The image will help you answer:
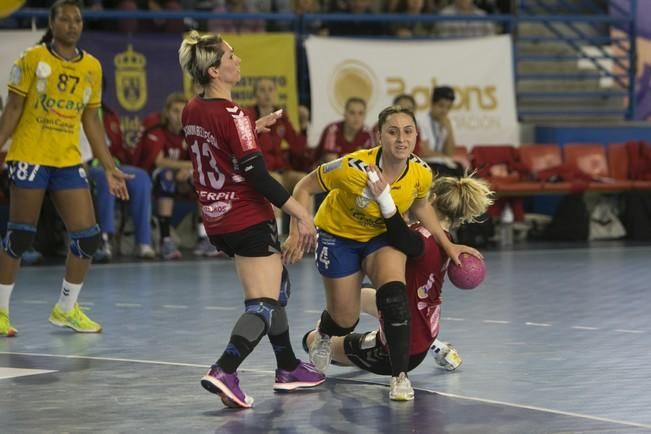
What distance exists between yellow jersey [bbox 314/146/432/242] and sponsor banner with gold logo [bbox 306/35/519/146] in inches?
324

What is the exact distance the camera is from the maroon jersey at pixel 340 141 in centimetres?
1420

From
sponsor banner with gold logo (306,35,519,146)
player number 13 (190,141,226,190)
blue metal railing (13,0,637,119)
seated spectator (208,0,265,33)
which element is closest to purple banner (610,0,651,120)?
blue metal railing (13,0,637,119)

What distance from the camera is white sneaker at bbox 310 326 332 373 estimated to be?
7344 millimetres

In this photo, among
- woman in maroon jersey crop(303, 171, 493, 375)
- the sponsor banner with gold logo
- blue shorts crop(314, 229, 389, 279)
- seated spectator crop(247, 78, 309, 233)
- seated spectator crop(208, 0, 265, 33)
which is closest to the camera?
woman in maroon jersey crop(303, 171, 493, 375)

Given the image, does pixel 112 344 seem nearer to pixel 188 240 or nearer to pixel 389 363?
pixel 389 363

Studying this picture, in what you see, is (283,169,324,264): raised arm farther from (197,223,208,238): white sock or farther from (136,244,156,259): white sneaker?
(197,223,208,238): white sock

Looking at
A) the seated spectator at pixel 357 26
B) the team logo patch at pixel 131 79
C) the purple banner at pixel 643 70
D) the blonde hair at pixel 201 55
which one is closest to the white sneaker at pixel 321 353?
the blonde hair at pixel 201 55

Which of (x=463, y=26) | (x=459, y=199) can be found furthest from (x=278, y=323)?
(x=463, y=26)

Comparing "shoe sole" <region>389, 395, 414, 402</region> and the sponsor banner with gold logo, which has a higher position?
the sponsor banner with gold logo

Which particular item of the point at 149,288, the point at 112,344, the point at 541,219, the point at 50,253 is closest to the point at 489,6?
the point at 541,219

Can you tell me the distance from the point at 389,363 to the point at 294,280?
4841 mm

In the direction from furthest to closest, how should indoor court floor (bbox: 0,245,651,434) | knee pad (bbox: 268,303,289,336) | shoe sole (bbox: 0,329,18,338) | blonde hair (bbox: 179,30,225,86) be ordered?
1. shoe sole (bbox: 0,329,18,338)
2. knee pad (bbox: 268,303,289,336)
3. blonde hair (bbox: 179,30,225,86)
4. indoor court floor (bbox: 0,245,651,434)

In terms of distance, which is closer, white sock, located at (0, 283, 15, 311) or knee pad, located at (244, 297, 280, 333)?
knee pad, located at (244, 297, 280, 333)

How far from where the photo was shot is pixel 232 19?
→ 15680 mm
